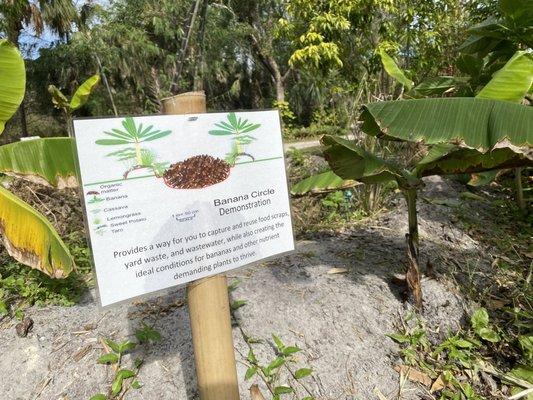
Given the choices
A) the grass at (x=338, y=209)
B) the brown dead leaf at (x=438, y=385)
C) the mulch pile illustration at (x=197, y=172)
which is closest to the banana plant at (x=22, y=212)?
the mulch pile illustration at (x=197, y=172)

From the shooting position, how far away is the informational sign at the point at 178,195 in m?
1.34

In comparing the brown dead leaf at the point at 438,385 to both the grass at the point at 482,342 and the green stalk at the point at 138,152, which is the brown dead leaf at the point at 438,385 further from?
the green stalk at the point at 138,152

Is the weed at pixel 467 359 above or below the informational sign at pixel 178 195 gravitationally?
below

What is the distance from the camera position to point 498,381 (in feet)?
7.64

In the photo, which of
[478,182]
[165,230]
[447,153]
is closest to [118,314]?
[165,230]

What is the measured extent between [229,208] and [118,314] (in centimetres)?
142

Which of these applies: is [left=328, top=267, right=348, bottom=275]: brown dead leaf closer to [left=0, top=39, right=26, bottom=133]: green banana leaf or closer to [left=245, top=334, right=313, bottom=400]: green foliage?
[left=245, top=334, right=313, bottom=400]: green foliage

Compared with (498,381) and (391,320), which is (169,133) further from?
(498,381)

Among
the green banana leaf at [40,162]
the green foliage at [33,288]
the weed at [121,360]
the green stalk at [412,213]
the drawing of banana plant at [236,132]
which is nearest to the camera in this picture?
the drawing of banana plant at [236,132]

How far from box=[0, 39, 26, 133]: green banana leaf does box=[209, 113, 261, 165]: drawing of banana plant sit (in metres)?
1.25

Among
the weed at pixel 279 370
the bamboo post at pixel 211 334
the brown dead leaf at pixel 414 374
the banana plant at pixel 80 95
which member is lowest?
the brown dead leaf at pixel 414 374

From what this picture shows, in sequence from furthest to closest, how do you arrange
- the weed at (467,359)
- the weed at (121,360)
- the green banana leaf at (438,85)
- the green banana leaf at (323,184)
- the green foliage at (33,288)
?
the green banana leaf at (438,85) < the green foliage at (33,288) < the green banana leaf at (323,184) < the weed at (467,359) < the weed at (121,360)

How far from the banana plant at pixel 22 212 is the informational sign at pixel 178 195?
828 mm

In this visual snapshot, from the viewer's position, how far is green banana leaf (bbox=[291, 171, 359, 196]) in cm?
269
